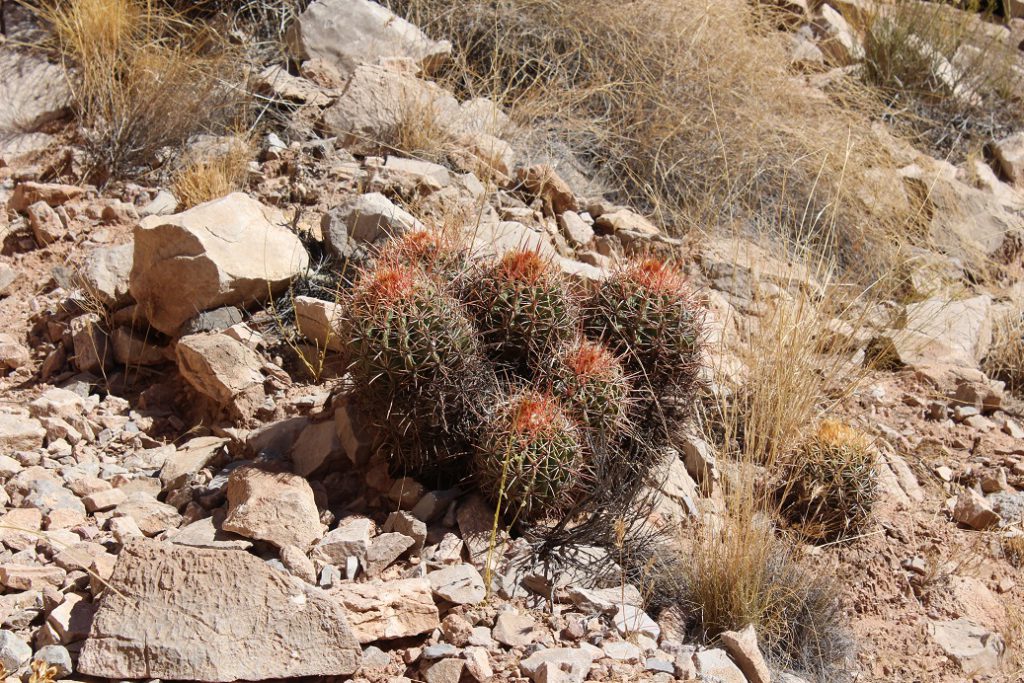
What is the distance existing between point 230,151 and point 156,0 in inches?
61.7

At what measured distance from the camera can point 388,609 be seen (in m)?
2.77

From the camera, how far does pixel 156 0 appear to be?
5863mm

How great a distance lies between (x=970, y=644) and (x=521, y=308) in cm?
207

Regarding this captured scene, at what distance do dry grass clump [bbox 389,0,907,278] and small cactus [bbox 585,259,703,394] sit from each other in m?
2.10

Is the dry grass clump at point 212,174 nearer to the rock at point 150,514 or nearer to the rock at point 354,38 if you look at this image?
the rock at point 354,38

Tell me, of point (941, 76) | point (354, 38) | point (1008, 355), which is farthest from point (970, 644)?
point (941, 76)

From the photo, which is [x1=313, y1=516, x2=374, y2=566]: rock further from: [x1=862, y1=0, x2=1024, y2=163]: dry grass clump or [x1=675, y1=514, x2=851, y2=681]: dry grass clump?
[x1=862, y1=0, x2=1024, y2=163]: dry grass clump

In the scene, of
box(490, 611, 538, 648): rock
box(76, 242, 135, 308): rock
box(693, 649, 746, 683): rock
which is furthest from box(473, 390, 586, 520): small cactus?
box(76, 242, 135, 308): rock

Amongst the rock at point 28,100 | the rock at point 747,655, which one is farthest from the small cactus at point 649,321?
the rock at point 28,100

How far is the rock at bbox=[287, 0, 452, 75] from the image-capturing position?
19.1 ft

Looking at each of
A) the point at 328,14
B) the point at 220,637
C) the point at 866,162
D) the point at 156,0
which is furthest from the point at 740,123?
the point at 220,637

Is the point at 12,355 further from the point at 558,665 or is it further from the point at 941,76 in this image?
the point at 941,76

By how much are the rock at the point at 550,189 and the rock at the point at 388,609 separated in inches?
107

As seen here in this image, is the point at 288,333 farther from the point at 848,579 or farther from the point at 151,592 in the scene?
the point at 848,579
